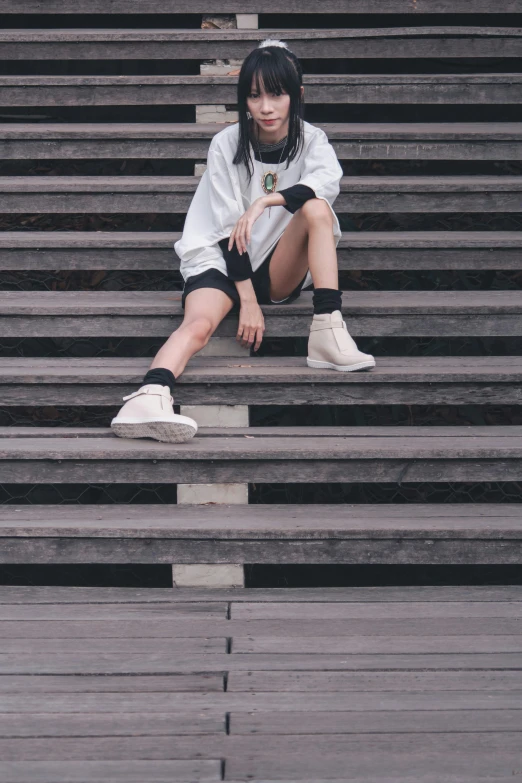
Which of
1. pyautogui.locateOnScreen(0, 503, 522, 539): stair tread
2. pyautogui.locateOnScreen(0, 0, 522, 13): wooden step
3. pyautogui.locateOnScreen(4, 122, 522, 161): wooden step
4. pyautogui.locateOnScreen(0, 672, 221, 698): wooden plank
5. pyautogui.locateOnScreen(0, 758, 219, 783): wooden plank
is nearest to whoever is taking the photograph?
pyautogui.locateOnScreen(0, 758, 219, 783): wooden plank

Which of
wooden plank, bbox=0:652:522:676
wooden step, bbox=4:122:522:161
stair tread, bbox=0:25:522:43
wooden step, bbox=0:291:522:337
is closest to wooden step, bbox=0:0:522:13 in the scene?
stair tread, bbox=0:25:522:43

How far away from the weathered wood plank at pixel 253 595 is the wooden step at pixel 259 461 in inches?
11.5

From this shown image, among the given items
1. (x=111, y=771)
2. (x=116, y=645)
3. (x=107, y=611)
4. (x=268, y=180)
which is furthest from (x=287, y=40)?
(x=111, y=771)

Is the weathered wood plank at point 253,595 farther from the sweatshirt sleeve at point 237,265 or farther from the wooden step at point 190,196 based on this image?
the wooden step at point 190,196

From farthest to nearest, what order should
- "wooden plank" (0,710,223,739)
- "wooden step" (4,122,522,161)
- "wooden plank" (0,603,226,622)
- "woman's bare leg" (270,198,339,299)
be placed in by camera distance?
"wooden step" (4,122,522,161) → "woman's bare leg" (270,198,339,299) → "wooden plank" (0,603,226,622) → "wooden plank" (0,710,223,739)

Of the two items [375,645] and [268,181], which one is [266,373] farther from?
[375,645]

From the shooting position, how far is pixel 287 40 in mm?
3545

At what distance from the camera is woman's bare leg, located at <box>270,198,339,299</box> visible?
253cm

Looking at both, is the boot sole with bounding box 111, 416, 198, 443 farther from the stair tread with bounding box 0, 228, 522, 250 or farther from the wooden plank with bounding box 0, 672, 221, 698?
Answer: the stair tread with bounding box 0, 228, 522, 250

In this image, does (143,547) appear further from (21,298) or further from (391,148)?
(391,148)

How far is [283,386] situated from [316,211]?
507mm

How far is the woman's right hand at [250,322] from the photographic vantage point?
2.59 m

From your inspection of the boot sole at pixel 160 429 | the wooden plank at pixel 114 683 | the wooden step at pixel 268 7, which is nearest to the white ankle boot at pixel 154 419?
the boot sole at pixel 160 429

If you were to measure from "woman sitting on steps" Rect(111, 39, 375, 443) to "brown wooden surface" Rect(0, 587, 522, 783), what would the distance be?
0.61 meters
